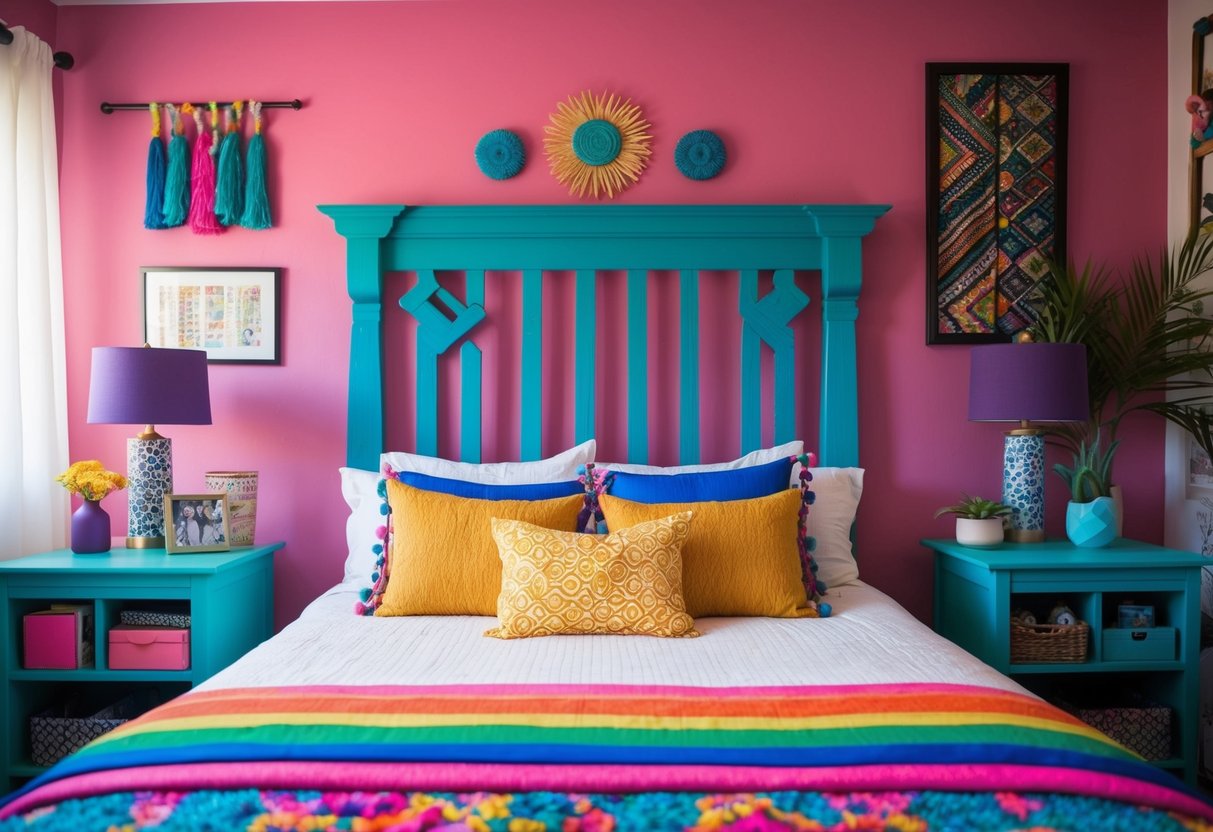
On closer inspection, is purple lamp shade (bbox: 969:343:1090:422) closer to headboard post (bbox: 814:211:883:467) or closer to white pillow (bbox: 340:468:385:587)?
headboard post (bbox: 814:211:883:467)

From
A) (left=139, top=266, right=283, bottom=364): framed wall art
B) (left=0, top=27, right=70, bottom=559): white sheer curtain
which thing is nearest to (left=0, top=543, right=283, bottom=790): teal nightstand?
(left=0, top=27, right=70, bottom=559): white sheer curtain

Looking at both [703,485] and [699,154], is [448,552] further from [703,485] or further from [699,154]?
[699,154]

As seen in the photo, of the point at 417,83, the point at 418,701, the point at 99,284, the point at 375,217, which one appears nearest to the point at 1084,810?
the point at 418,701

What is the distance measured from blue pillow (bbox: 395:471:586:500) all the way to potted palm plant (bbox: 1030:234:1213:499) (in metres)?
1.56

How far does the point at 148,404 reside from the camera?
7.72 feet

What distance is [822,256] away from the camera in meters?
2.65

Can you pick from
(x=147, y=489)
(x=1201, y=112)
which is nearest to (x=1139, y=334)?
(x=1201, y=112)

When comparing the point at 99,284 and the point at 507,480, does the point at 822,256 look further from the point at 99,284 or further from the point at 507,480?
the point at 99,284

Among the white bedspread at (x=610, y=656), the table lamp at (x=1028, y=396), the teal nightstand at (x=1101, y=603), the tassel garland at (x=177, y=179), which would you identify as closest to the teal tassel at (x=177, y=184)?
the tassel garland at (x=177, y=179)

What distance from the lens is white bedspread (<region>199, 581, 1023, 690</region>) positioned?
1.57m

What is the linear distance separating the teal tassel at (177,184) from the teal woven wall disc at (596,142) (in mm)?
1274

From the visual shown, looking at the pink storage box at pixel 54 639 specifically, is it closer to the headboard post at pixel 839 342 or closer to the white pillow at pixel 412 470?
the white pillow at pixel 412 470

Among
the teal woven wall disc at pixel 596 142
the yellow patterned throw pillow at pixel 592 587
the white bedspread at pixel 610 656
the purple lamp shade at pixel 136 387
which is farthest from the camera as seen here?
the teal woven wall disc at pixel 596 142

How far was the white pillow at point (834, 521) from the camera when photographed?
2412 mm
